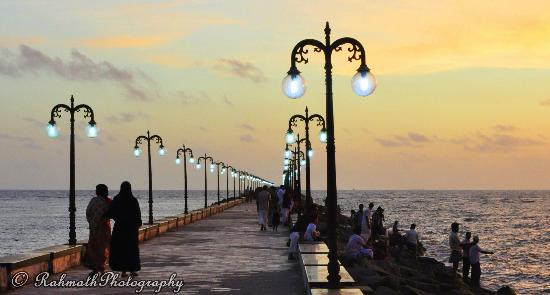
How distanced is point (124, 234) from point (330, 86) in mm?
5532

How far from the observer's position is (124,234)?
17.8m

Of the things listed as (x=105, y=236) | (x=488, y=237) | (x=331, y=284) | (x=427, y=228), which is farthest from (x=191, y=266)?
(x=427, y=228)

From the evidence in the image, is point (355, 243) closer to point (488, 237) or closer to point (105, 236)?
point (105, 236)

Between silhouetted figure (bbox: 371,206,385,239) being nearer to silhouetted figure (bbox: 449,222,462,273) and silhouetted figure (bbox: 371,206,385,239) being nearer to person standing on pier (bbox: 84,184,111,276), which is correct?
silhouetted figure (bbox: 449,222,462,273)

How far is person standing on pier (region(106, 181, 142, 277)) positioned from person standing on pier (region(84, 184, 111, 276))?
523 mm

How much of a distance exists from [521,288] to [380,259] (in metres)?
14.7

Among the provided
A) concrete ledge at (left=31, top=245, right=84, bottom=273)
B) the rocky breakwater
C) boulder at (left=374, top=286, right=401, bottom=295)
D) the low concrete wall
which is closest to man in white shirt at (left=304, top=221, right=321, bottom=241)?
the rocky breakwater

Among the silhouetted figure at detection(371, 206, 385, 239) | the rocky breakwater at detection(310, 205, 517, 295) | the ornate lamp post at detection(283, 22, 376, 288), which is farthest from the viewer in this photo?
the silhouetted figure at detection(371, 206, 385, 239)

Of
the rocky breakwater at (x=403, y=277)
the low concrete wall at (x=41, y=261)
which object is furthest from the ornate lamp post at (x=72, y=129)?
the rocky breakwater at (x=403, y=277)

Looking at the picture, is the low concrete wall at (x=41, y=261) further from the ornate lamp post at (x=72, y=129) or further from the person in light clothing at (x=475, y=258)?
the person in light clothing at (x=475, y=258)

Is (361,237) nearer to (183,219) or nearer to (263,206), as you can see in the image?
(263,206)

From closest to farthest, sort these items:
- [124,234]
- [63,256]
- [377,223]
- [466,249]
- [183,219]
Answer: [124,234] < [63,256] < [466,249] < [377,223] < [183,219]

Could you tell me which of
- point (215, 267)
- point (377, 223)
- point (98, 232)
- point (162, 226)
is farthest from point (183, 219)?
point (98, 232)

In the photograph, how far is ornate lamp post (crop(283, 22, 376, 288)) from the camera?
14156mm
